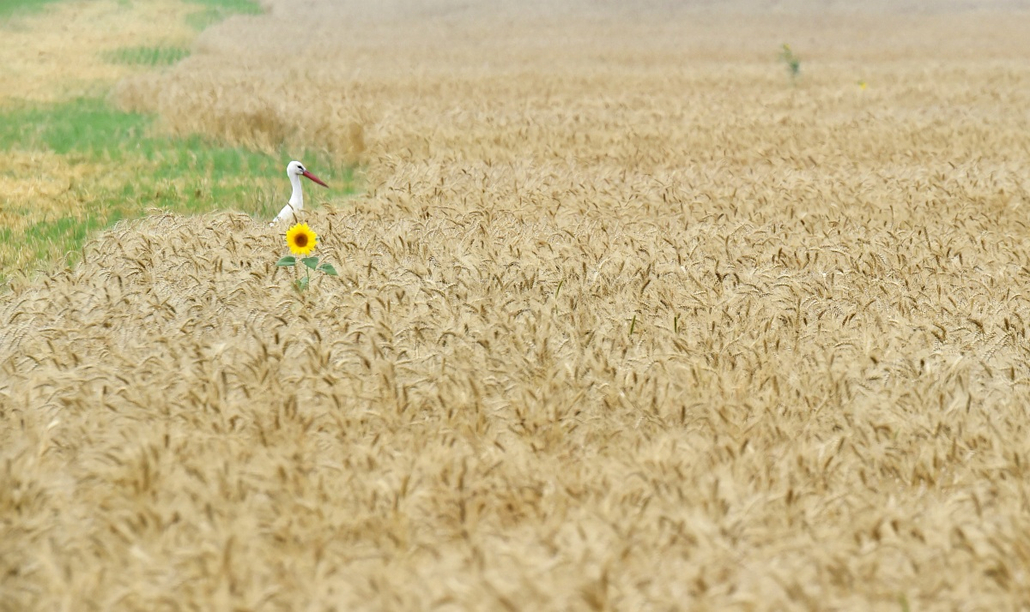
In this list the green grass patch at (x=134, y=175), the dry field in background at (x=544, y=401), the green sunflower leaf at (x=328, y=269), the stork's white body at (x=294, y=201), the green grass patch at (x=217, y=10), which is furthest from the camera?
the green grass patch at (x=217, y=10)

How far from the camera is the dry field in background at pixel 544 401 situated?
9.29ft

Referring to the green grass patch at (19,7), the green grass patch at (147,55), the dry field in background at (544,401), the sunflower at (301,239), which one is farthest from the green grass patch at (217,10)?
the sunflower at (301,239)

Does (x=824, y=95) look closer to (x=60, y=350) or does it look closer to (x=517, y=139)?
(x=517, y=139)

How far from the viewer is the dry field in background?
9.29 feet

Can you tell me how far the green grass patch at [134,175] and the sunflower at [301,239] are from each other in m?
1.76

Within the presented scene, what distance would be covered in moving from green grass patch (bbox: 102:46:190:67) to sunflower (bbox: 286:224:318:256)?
696 inches

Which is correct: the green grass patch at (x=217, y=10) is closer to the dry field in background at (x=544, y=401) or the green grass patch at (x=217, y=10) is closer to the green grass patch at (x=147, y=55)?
the green grass patch at (x=147, y=55)

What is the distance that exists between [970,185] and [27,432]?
6.52 meters

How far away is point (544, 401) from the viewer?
396 cm

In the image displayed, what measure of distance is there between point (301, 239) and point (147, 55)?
19938mm

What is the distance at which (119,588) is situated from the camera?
8.94 feet

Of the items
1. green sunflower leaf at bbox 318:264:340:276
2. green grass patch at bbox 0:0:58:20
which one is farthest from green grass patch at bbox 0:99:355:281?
green grass patch at bbox 0:0:58:20

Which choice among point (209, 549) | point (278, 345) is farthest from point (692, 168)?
point (209, 549)

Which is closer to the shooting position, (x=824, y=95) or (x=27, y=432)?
(x=27, y=432)
